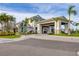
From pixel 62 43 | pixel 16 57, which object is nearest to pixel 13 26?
pixel 16 57

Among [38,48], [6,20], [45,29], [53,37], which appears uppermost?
[6,20]

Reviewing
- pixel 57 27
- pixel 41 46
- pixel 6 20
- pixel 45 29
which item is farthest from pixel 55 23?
pixel 6 20

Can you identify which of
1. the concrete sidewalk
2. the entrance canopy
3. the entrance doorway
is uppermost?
the entrance canopy

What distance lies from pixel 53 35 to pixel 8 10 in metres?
0.78

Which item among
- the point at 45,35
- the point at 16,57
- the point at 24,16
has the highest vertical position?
the point at 24,16

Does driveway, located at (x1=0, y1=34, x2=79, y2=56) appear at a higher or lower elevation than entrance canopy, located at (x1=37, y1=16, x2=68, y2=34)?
lower

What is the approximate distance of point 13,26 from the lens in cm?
452

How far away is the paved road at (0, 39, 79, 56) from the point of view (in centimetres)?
438

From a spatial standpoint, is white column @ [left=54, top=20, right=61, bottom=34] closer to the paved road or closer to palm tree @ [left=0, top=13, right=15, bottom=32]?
the paved road

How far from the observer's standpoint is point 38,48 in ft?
14.6

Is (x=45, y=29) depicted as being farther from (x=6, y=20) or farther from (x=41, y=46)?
(x=6, y=20)

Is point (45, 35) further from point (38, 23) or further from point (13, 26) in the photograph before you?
point (13, 26)

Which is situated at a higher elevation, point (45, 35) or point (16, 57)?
point (45, 35)

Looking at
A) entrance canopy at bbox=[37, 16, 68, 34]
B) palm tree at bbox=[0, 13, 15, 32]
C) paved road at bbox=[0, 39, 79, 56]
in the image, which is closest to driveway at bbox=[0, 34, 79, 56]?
paved road at bbox=[0, 39, 79, 56]
